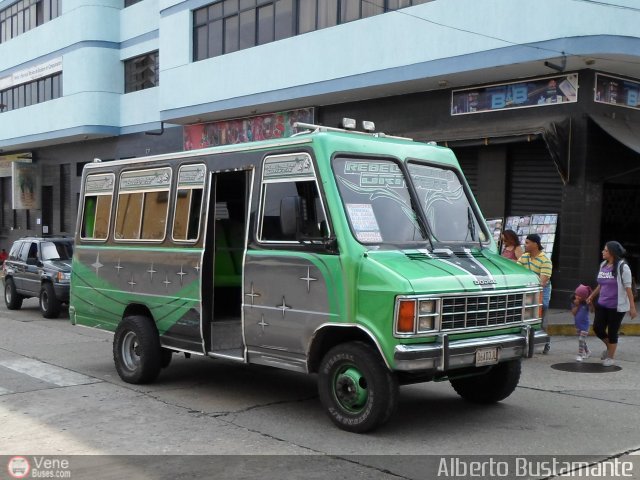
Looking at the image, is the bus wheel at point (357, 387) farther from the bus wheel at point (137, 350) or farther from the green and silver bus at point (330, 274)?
the bus wheel at point (137, 350)

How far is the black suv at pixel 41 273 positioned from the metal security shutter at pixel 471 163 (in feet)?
30.1

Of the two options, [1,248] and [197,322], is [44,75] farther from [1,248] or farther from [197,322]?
[197,322]

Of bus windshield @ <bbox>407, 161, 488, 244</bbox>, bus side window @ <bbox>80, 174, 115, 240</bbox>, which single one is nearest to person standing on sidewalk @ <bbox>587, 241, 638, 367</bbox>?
bus windshield @ <bbox>407, 161, 488, 244</bbox>

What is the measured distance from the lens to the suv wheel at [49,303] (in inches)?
627

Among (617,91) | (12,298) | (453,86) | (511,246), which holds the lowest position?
(12,298)

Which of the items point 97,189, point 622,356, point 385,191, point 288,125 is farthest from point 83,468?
point 288,125

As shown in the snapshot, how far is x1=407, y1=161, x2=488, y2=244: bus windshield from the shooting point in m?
7.15

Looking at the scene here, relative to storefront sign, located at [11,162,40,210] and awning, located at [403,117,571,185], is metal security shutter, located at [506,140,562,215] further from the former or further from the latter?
storefront sign, located at [11,162,40,210]

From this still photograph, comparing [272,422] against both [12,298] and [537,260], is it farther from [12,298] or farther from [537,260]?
[12,298]

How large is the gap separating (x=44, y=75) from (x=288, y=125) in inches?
608

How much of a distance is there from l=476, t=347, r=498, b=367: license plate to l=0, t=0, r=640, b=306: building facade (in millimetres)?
9051

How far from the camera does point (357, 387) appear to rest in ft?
20.7

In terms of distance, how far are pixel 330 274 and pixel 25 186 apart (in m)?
30.6

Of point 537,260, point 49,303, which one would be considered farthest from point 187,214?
point 49,303
